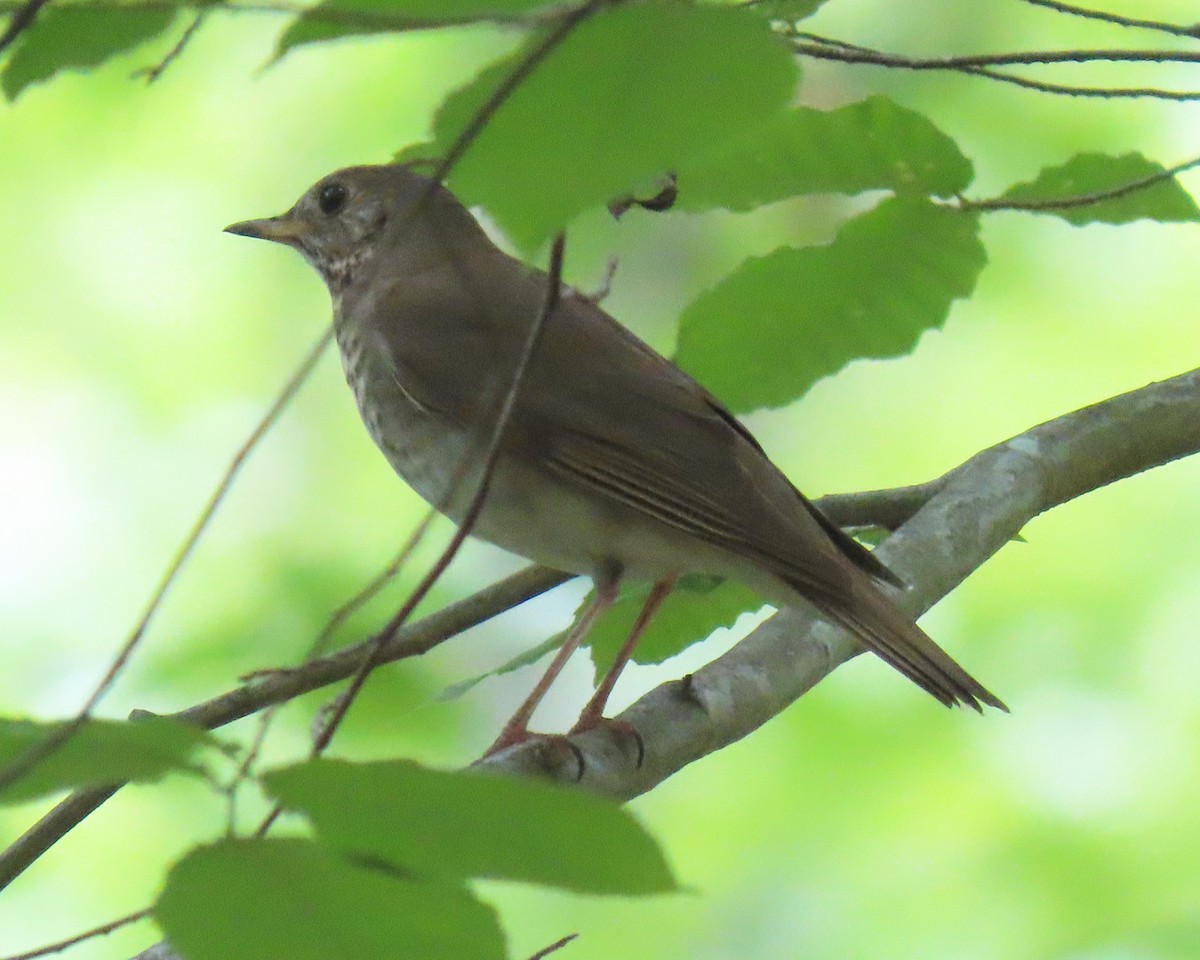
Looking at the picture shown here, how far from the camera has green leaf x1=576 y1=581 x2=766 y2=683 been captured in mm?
4027

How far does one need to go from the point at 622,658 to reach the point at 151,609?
2.15 m

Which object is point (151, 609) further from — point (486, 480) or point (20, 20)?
point (20, 20)

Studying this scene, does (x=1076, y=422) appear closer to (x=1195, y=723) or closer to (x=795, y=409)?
(x=1195, y=723)

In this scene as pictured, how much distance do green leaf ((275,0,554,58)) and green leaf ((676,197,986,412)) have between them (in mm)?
1976

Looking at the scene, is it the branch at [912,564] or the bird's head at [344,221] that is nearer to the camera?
the branch at [912,564]

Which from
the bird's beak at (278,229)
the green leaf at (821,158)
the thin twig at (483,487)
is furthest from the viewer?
the bird's beak at (278,229)

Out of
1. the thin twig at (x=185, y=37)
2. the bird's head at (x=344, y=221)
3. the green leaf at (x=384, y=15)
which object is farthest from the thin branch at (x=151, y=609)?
the bird's head at (x=344, y=221)

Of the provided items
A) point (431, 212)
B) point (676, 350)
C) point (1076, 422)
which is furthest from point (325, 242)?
point (1076, 422)

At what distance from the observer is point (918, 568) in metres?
3.99

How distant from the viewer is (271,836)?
60.7 inches

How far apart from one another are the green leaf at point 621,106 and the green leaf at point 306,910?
61cm

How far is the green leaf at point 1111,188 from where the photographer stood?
311 cm

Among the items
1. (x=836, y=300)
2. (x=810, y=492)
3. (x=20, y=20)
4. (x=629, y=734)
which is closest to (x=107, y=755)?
(x=20, y=20)

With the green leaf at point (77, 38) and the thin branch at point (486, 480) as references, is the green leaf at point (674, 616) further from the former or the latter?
the green leaf at point (77, 38)
